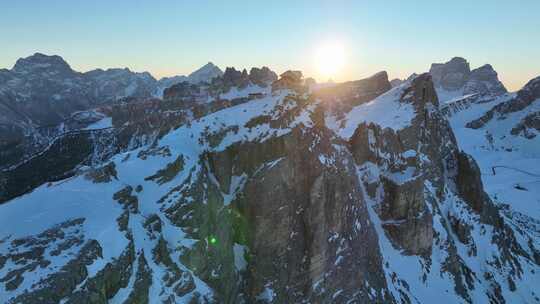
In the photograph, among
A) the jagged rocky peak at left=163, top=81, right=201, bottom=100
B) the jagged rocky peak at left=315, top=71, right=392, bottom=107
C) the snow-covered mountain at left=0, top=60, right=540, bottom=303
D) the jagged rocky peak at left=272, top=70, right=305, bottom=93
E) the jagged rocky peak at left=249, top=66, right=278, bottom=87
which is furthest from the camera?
the jagged rocky peak at left=163, top=81, right=201, bottom=100

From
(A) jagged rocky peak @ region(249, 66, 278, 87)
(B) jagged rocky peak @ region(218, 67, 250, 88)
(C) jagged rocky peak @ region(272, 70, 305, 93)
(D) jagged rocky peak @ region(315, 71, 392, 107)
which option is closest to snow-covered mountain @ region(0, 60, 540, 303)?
(C) jagged rocky peak @ region(272, 70, 305, 93)

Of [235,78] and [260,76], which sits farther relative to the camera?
[260,76]

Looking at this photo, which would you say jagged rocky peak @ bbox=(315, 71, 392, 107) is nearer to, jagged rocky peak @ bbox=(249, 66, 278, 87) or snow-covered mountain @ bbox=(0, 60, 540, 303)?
jagged rocky peak @ bbox=(249, 66, 278, 87)

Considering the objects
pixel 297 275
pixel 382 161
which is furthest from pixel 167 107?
pixel 297 275

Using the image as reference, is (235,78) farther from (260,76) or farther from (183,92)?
(183,92)

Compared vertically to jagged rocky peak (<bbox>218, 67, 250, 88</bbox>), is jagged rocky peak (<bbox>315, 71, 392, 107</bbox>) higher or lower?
lower

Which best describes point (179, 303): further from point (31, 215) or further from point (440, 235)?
point (440, 235)

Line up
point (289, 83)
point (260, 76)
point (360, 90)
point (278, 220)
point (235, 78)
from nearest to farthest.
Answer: point (278, 220) → point (289, 83) → point (360, 90) → point (235, 78) → point (260, 76)

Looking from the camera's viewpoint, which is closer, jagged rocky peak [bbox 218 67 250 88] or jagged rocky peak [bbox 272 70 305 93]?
jagged rocky peak [bbox 272 70 305 93]

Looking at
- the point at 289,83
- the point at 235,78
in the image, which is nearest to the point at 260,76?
the point at 235,78
